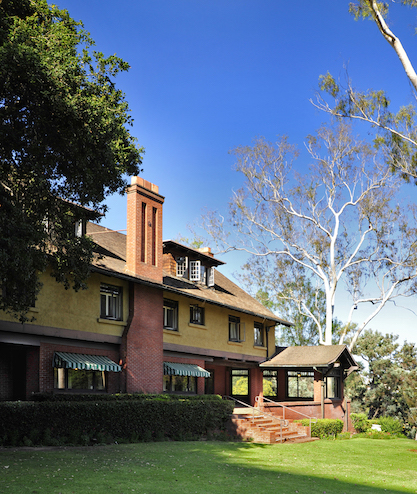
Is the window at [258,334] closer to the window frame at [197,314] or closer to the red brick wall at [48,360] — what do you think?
the window frame at [197,314]

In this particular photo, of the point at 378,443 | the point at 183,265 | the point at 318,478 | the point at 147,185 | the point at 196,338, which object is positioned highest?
the point at 147,185

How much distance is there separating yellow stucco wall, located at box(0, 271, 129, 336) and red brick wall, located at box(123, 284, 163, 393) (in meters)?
0.48

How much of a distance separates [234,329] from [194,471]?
714 inches

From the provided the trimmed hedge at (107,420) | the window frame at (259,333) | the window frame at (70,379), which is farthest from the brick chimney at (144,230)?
the window frame at (259,333)

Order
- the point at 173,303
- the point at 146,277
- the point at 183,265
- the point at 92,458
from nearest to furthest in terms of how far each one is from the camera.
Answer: the point at 92,458 → the point at 146,277 → the point at 173,303 → the point at 183,265

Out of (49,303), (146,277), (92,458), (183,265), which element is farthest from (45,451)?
(183,265)

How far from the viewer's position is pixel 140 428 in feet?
61.0

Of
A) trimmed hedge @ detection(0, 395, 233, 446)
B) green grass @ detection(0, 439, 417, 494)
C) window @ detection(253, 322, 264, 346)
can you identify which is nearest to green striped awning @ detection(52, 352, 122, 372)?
trimmed hedge @ detection(0, 395, 233, 446)

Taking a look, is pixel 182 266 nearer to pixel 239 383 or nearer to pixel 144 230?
pixel 144 230

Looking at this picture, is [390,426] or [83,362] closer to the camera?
[83,362]

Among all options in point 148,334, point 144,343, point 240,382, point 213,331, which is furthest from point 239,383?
point 144,343

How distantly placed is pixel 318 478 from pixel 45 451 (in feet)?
23.6

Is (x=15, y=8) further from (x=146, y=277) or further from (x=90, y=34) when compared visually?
(x=146, y=277)

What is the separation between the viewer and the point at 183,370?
968 inches
